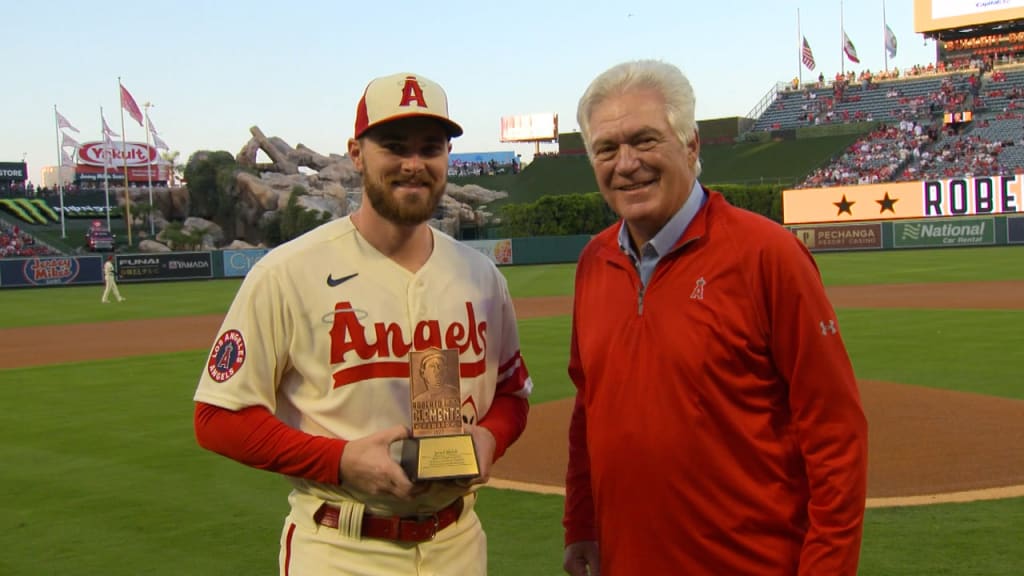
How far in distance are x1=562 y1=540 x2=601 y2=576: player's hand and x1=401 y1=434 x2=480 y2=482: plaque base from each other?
657 mm

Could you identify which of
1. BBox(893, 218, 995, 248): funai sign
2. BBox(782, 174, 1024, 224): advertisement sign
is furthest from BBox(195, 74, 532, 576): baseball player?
BBox(782, 174, 1024, 224): advertisement sign

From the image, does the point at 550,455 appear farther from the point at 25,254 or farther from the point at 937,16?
the point at 937,16

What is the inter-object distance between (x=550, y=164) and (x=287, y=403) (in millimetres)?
66534

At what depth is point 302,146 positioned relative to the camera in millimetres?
72188

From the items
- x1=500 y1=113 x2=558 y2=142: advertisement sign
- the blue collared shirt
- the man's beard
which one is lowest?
the blue collared shirt

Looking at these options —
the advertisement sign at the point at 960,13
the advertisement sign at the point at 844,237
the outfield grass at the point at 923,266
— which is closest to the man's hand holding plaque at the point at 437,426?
the outfield grass at the point at 923,266

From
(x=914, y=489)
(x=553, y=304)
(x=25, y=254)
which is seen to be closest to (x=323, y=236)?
(x=914, y=489)

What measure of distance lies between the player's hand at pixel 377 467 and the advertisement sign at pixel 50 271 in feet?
141

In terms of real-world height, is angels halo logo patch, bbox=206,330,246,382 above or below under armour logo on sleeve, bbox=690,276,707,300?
below

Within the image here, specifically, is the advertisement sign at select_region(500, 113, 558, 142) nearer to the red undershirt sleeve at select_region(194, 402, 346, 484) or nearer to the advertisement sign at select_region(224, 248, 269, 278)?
the advertisement sign at select_region(224, 248, 269, 278)

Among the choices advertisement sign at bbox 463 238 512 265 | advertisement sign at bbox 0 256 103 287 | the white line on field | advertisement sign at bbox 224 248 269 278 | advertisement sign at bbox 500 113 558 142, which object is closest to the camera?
the white line on field

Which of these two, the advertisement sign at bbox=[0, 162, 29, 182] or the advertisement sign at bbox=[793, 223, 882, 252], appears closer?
the advertisement sign at bbox=[793, 223, 882, 252]

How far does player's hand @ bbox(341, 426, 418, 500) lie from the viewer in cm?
237

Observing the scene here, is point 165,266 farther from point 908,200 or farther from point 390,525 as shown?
point 390,525
